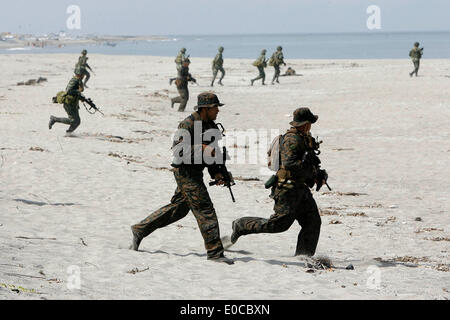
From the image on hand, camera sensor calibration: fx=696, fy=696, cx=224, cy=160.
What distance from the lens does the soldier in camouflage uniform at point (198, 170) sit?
7.47 metres

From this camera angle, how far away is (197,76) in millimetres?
44781

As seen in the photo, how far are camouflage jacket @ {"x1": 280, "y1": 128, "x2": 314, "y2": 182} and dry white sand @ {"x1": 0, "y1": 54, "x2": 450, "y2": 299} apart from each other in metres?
1.07

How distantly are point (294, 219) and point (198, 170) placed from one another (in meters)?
1.23

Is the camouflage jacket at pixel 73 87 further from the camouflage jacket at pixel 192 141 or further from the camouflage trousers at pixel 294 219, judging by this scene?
the camouflage jacket at pixel 192 141

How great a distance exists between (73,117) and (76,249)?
31.3 feet

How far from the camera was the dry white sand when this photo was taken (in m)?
7.04

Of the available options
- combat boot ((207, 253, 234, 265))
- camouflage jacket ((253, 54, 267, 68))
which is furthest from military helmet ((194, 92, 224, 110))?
camouflage jacket ((253, 54, 267, 68))

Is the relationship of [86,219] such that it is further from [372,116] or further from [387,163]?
[372,116]

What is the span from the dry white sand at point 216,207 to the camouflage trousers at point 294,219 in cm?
32

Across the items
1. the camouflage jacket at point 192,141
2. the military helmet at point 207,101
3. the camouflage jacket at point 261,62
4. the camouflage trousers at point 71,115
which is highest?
the camouflage jacket at point 261,62

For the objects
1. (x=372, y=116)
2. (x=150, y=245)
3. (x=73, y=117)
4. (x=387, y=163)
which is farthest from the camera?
(x=372, y=116)

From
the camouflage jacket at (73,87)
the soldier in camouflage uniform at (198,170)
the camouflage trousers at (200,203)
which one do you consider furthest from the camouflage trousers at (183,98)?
the camouflage trousers at (200,203)
